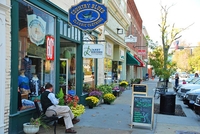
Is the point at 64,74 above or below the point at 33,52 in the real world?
below

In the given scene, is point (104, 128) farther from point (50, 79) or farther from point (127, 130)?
point (50, 79)

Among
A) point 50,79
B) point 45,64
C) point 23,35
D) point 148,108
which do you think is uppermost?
point 23,35

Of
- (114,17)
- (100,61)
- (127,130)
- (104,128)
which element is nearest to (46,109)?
(104,128)

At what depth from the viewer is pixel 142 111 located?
24.4 feet

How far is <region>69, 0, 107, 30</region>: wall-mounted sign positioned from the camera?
8.02 m

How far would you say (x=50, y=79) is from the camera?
841cm

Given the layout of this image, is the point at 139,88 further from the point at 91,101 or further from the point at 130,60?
the point at 130,60

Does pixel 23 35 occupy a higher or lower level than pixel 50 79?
higher

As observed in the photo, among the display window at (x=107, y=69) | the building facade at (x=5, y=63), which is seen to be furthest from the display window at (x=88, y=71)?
the building facade at (x=5, y=63)

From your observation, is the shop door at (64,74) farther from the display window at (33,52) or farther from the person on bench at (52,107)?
the person on bench at (52,107)

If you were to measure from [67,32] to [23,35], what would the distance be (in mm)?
2839

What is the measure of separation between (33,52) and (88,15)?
2.21m

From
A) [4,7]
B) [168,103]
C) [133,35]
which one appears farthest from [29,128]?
[133,35]

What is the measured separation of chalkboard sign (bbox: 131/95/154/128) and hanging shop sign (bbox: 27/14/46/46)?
355cm
